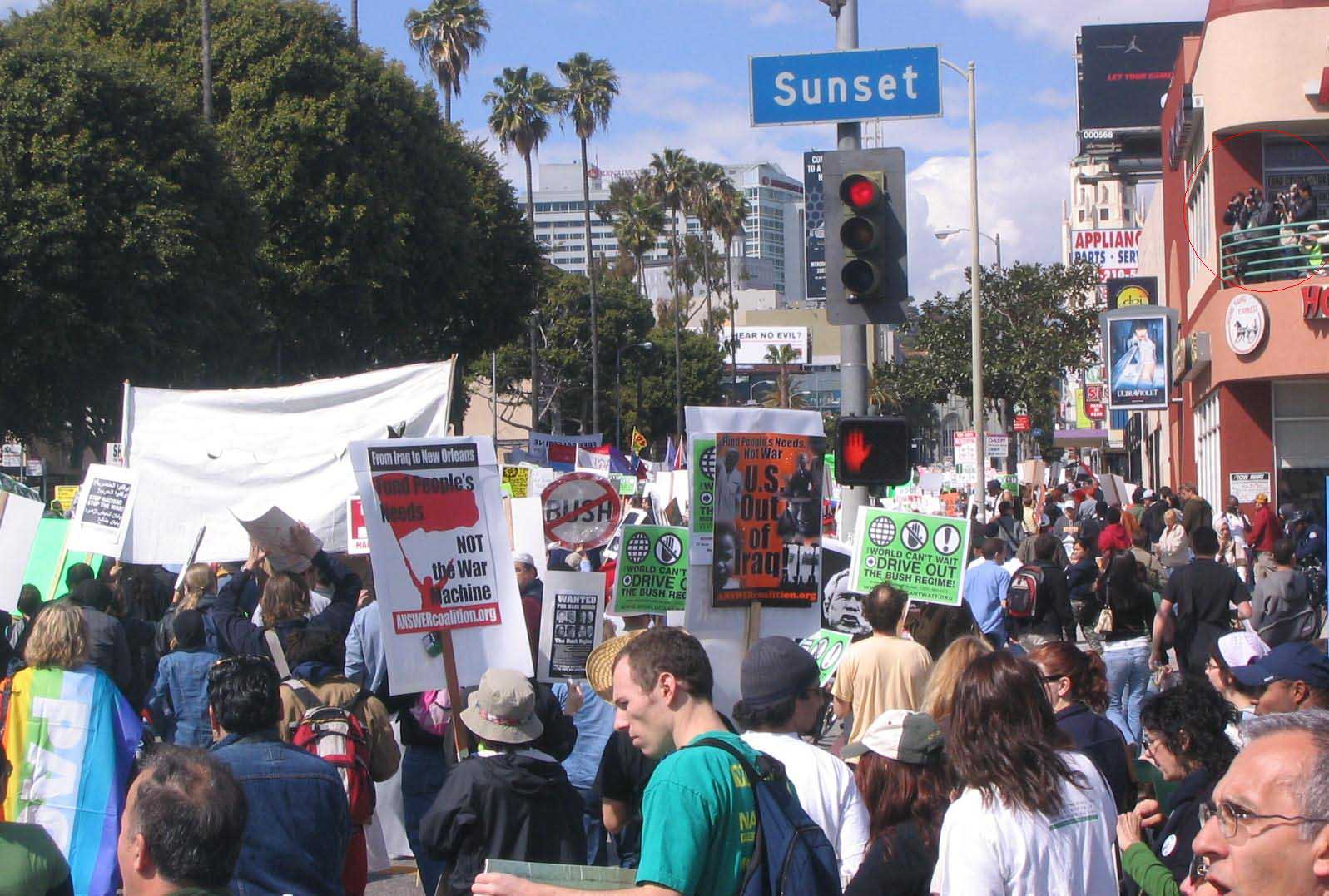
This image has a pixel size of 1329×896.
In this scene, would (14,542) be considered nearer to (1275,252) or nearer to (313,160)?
(1275,252)

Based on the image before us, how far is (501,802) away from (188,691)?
3.00 m

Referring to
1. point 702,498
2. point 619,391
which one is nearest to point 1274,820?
point 702,498

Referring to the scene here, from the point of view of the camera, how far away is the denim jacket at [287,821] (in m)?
4.49

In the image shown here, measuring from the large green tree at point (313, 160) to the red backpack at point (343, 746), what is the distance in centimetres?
3035

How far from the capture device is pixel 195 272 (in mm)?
32500

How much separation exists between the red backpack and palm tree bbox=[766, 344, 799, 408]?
9032 cm

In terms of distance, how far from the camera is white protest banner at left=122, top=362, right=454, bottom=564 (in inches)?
478

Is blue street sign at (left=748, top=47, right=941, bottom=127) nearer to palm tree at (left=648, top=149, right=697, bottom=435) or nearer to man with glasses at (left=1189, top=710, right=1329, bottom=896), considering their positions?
man with glasses at (left=1189, top=710, right=1329, bottom=896)

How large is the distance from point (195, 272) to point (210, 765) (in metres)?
31.0

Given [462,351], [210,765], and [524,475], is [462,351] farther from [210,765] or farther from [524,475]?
[210,765]

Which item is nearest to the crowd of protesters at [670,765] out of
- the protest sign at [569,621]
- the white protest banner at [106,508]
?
the protest sign at [569,621]

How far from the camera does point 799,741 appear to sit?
13.9ft

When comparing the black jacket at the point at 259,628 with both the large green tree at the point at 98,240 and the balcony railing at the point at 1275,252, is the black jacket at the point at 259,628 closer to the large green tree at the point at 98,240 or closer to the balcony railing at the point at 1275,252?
the balcony railing at the point at 1275,252

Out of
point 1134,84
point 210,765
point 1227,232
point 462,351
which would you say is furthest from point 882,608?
point 1134,84
